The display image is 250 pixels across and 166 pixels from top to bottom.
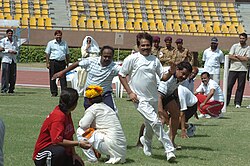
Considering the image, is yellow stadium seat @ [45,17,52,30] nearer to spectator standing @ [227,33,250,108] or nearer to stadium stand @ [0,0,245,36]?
stadium stand @ [0,0,245,36]

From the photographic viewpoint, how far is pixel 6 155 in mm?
10062

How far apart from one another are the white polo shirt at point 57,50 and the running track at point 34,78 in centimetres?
419

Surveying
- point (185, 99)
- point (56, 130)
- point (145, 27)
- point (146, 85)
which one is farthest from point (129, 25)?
point (56, 130)

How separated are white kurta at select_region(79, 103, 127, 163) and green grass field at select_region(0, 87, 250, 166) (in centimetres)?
22

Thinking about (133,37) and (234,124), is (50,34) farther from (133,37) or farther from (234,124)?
(234,124)

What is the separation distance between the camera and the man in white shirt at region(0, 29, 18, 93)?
2019 centimetres

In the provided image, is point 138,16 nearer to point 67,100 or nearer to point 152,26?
point 152,26

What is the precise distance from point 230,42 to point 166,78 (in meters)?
30.1

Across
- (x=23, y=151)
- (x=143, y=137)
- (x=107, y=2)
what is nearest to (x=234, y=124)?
(x=143, y=137)

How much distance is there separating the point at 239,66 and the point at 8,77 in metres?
6.49

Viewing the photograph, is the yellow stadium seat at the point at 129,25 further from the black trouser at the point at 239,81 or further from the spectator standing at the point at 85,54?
the black trouser at the point at 239,81

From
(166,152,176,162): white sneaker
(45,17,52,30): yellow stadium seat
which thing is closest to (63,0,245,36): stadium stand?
(45,17,52,30): yellow stadium seat

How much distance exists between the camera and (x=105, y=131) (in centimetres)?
A: 983

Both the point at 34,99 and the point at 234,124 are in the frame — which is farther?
the point at 34,99
